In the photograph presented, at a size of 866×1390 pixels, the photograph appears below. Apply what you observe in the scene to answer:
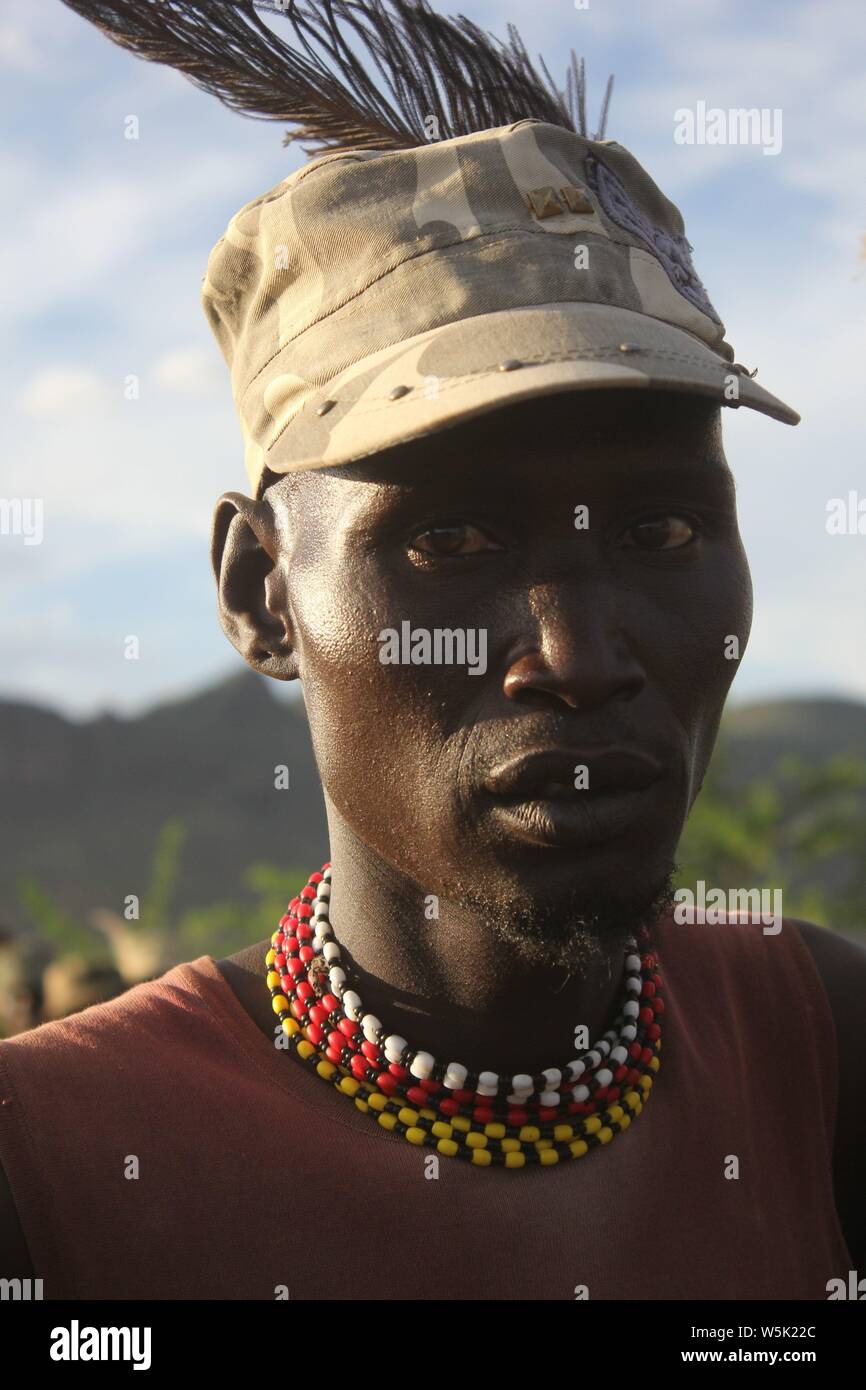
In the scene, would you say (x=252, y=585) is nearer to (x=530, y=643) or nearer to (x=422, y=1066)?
(x=530, y=643)

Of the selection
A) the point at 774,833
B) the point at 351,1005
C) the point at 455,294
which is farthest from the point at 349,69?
the point at 774,833

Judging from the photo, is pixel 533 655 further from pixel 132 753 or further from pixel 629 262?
→ pixel 132 753

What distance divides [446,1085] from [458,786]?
1.89ft

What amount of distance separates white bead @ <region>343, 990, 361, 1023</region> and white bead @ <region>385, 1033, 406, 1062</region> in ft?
0.25

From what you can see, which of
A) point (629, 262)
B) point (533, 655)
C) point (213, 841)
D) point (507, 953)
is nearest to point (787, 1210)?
point (507, 953)

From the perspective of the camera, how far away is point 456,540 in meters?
2.31

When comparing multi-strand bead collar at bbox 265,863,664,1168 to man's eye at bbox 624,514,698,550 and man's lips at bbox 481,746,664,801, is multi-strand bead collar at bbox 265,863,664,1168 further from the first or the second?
man's eye at bbox 624,514,698,550

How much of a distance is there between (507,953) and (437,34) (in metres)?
1.79

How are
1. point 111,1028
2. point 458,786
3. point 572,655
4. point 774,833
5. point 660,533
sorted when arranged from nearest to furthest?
point 572,655, point 458,786, point 660,533, point 111,1028, point 774,833

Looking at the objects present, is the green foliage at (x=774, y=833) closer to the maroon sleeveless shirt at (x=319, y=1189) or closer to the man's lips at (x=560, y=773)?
the maroon sleeveless shirt at (x=319, y=1189)

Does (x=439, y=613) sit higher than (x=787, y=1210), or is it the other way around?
(x=439, y=613)

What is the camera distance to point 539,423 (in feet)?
7.47

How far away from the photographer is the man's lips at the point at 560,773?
222 centimetres

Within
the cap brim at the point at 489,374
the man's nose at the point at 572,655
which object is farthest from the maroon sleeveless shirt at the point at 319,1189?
the cap brim at the point at 489,374
